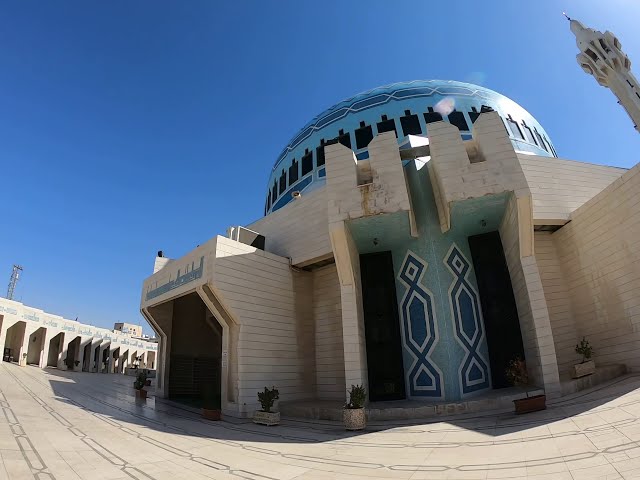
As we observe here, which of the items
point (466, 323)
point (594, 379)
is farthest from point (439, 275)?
point (594, 379)

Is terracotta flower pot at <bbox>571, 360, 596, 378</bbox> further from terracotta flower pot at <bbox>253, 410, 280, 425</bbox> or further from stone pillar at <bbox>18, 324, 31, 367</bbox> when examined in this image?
stone pillar at <bbox>18, 324, 31, 367</bbox>

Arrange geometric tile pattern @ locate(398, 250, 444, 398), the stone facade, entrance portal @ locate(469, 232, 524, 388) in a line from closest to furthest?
the stone facade → geometric tile pattern @ locate(398, 250, 444, 398) → entrance portal @ locate(469, 232, 524, 388)

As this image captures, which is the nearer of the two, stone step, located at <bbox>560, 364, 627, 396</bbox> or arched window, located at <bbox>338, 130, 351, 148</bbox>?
stone step, located at <bbox>560, 364, 627, 396</bbox>

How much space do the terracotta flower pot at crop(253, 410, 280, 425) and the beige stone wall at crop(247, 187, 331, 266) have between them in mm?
6607

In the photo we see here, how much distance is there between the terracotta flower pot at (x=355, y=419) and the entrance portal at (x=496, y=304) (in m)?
6.12

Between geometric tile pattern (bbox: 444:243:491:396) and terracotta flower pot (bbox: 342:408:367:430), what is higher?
geometric tile pattern (bbox: 444:243:491:396)

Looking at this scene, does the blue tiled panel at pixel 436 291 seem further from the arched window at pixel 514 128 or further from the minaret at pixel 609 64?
the minaret at pixel 609 64

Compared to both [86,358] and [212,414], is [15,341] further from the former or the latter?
[212,414]

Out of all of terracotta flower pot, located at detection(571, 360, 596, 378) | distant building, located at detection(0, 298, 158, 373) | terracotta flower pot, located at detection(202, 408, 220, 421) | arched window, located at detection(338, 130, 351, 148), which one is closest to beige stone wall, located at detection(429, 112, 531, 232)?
terracotta flower pot, located at detection(571, 360, 596, 378)

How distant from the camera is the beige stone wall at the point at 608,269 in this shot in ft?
37.1

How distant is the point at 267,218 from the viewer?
19.2 meters

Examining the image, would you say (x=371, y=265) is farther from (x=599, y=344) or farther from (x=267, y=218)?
(x=599, y=344)

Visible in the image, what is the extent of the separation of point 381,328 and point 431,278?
9.61 feet

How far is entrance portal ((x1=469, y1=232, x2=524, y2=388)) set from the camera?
42.8 ft
